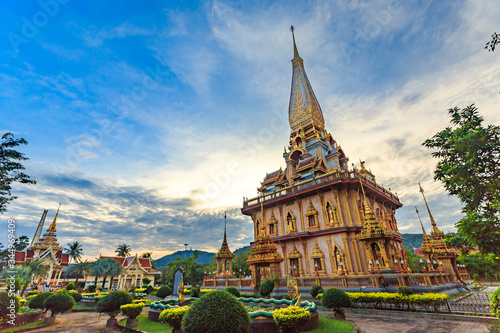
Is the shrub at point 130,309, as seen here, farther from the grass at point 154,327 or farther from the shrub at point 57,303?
the shrub at point 57,303

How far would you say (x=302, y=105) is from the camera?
35.8m

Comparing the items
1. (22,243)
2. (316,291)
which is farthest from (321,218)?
(22,243)

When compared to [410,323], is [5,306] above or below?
above

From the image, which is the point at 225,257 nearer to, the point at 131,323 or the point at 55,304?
the point at 131,323

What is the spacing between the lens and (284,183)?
30.1 m

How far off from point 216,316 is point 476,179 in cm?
983

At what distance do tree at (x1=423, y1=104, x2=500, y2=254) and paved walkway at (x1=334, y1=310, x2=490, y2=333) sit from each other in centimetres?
284

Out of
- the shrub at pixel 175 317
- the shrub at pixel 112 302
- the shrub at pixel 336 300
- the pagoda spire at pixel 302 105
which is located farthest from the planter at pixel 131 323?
the pagoda spire at pixel 302 105

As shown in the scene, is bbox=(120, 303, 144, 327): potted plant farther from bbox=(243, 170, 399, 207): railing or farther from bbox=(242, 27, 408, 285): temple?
bbox=(243, 170, 399, 207): railing

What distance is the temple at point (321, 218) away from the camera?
1800 cm

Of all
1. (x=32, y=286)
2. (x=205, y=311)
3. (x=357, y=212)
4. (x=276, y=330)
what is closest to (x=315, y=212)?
(x=357, y=212)

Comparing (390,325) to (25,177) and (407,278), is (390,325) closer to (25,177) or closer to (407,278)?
(407,278)

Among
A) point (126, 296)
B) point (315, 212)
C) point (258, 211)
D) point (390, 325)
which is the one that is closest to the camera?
point (390, 325)

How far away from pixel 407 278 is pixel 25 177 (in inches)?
882
